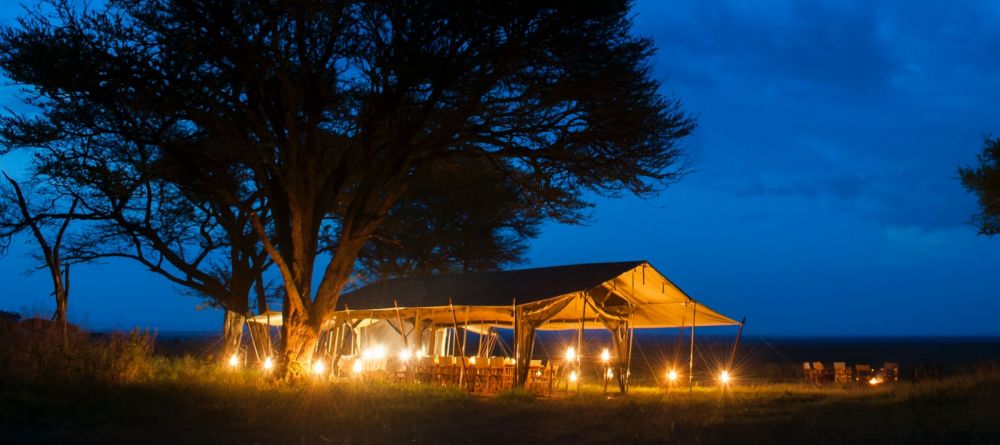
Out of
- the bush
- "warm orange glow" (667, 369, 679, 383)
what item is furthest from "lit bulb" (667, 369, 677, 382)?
Result: the bush

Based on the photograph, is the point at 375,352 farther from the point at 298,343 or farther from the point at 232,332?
the point at 298,343

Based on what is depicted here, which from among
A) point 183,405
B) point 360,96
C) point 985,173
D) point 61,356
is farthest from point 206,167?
point 985,173

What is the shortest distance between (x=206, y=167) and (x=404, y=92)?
14.3 ft

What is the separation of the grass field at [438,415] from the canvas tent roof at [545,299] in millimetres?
2287

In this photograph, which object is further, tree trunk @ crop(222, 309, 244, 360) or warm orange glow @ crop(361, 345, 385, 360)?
tree trunk @ crop(222, 309, 244, 360)

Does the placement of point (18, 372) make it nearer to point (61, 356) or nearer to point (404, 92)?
point (61, 356)

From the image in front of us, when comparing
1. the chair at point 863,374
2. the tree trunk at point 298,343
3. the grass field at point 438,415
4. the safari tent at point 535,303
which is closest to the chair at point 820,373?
the chair at point 863,374

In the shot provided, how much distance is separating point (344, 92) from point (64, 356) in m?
6.39

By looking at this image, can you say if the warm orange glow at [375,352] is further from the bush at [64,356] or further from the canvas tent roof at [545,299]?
the bush at [64,356]

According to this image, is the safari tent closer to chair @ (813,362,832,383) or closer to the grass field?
the grass field

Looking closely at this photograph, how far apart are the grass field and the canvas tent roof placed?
2.29 m

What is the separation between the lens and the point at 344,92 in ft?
54.8

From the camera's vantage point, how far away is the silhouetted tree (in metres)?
26.7

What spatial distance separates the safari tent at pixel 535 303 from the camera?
18047 mm
